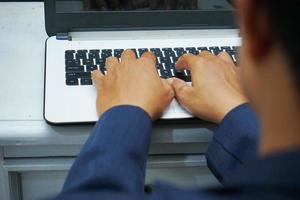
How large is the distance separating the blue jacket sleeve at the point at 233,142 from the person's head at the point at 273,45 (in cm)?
28

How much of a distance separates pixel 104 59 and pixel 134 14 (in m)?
0.14

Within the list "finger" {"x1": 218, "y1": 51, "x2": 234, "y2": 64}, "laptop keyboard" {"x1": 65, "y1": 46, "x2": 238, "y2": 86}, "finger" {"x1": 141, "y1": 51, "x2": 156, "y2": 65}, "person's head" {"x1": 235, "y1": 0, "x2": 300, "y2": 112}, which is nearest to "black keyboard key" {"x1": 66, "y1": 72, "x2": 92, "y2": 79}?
"laptop keyboard" {"x1": 65, "y1": 46, "x2": 238, "y2": 86}

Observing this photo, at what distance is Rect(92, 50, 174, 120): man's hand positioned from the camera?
0.66m

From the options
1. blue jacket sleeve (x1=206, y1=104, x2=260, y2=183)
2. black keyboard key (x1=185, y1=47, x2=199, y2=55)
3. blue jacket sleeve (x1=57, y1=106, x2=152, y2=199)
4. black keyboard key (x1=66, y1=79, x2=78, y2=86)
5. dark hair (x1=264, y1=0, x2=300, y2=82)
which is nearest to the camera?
dark hair (x1=264, y1=0, x2=300, y2=82)

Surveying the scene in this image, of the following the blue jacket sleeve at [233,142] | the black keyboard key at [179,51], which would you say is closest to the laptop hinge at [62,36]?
the black keyboard key at [179,51]

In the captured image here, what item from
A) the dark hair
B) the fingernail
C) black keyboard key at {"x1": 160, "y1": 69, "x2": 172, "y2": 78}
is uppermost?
the dark hair

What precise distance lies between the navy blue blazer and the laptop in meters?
0.17

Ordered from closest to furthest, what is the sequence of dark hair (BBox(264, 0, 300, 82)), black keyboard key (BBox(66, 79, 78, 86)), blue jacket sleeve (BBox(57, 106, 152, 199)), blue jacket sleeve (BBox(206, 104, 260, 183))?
dark hair (BBox(264, 0, 300, 82))
blue jacket sleeve (BBox(57, 106, 152, 199))
blue jacket sleeve (BBox(206, 104, 260, 183))
black keyboard key (BBox(66, 79, 78, 86))

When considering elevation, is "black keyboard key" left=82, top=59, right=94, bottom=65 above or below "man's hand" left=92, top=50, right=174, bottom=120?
above

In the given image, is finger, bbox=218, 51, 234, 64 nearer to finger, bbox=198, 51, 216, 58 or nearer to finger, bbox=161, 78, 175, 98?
finger, bbox=198, 51, 216, 58

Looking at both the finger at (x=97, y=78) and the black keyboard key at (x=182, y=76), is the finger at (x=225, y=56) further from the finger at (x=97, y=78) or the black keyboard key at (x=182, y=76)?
the finger at (x=97, y=78)

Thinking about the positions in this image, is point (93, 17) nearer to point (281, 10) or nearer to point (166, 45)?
point (166, 45)

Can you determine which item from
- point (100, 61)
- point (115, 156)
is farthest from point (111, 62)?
point (115, 156)

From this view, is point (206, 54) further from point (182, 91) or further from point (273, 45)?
point (273, 45)
